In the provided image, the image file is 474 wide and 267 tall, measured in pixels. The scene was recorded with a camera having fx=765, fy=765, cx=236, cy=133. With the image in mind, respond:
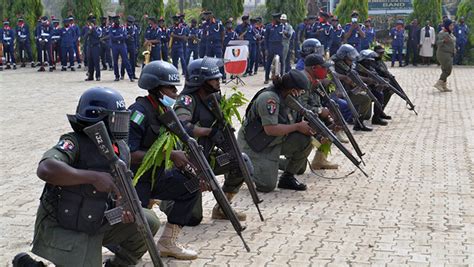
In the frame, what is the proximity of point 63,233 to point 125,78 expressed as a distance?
57.5ft

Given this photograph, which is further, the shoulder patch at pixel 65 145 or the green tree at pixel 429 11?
the green tree at pixel 429 11

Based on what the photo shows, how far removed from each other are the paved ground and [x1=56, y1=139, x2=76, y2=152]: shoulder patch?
63.9 inches

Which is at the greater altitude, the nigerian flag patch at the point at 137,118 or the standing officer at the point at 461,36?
the nigerian flag patch at the point at 137,118

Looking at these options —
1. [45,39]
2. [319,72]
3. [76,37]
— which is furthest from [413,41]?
[319,72]

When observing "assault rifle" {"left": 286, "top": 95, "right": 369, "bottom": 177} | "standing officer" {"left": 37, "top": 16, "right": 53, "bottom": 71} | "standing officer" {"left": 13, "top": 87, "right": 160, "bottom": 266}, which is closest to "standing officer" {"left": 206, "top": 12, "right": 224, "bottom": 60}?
"standing officer" {"left": 37, "top": 16, "right": 53, "bottom": 71}

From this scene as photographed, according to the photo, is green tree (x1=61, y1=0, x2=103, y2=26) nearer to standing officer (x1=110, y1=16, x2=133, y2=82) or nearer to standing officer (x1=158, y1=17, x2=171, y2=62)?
standing officer (x1=158, y1=17, x2=171, y2=62)

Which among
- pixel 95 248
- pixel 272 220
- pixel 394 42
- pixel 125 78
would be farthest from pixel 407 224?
pixel 394 42

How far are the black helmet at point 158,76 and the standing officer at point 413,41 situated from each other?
2189cm

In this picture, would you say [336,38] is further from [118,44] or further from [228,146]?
[228,146]

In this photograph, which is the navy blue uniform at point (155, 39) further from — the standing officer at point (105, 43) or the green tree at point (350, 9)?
the green tree at point (350, 9)

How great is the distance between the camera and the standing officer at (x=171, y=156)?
17.8ft

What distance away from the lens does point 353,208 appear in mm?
7273

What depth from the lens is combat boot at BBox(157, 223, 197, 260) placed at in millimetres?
5598

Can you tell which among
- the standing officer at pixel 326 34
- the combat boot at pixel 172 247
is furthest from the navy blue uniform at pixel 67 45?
the combat boot at pixel 172 247
